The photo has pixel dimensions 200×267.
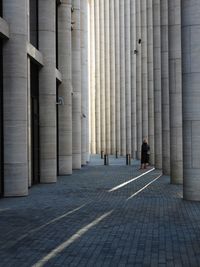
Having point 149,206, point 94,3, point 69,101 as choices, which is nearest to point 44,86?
point 69,101

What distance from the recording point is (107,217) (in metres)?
11.0

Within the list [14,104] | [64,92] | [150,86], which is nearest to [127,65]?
[150,86]

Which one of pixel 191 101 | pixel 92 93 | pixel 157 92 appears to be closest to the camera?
pixel 191 101

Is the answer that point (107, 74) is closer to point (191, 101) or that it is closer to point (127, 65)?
point (127, 65)

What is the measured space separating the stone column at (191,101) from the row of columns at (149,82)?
0.03 metres

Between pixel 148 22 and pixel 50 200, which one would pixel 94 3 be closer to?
pixel 148 22

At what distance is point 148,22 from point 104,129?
3540 centimetres

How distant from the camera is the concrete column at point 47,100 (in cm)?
1978

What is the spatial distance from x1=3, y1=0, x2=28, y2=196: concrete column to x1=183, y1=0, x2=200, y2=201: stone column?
15.3 feet

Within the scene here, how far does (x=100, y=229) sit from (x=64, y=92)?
15.5m

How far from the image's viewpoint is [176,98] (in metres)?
18.9

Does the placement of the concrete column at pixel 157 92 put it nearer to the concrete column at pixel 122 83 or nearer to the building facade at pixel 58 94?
the building facade at pixel 58 94

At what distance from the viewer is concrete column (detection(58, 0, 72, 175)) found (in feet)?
80.1

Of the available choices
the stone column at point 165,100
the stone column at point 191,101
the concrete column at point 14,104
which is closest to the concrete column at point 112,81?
the stone column at point 165,100
